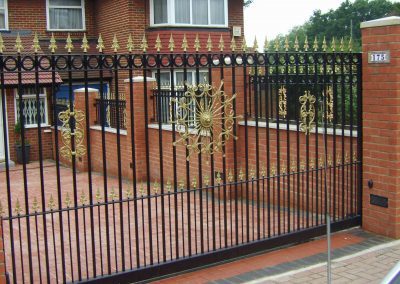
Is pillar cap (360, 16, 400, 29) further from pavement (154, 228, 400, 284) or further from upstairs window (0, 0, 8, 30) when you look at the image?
upstairs window (0, 0, 8, 30)

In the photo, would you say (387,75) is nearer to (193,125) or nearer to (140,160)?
(193,125)

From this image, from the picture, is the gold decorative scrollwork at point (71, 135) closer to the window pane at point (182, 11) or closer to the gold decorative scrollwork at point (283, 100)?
the gold decorative scrollwork at point (283, 100)

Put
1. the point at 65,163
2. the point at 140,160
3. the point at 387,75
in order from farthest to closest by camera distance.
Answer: the point at 65,163 → the point at 140,160 → the point at 387,75

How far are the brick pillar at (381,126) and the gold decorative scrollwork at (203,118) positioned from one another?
6.87ft

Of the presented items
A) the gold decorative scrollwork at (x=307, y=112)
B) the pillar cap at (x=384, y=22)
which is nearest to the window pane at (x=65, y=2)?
the gold decorative scrollwork at (x=307, y=112)

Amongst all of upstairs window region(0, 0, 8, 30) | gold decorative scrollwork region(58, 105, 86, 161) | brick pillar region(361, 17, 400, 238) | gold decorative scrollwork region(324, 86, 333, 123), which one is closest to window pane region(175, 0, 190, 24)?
upstairs window region(0, 0, 8, 30)

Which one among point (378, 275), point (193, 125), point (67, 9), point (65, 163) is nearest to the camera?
point (378, 275)

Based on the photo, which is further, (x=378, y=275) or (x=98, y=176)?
(x=98, y=176)

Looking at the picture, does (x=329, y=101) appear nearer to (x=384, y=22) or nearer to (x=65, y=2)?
(x=384, y=22)

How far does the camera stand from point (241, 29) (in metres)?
19.9

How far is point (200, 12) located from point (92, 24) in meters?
3.94

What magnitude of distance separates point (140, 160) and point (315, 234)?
19.1 feet

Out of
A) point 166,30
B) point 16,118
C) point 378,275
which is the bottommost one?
point 378,275

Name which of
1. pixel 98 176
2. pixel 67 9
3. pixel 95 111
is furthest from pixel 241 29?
pixel 98 176
